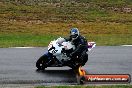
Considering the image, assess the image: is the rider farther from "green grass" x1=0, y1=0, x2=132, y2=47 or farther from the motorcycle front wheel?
"green grass" x1=0, y1=0, x2=132, y2=47

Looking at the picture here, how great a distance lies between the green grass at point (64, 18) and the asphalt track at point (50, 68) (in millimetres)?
4757

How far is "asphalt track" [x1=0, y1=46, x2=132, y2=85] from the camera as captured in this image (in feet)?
48.2

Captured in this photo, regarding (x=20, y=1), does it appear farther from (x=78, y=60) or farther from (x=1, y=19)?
(x=78, y=60)

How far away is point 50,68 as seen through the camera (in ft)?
54.6

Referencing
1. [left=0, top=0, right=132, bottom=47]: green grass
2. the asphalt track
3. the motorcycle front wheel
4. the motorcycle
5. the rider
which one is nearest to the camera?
the asphalt track

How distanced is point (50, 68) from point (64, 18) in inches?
826

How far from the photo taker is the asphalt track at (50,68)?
578 inches

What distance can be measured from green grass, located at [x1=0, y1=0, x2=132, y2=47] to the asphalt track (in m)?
4.76

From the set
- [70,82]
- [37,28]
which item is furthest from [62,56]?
[37,28]

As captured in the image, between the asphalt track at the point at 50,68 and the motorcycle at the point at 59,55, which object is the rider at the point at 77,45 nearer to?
the motorcycle at the point at 59,55

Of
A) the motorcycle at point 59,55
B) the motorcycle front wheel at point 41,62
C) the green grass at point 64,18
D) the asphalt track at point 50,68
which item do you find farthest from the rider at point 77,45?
the green grass at point 64,18

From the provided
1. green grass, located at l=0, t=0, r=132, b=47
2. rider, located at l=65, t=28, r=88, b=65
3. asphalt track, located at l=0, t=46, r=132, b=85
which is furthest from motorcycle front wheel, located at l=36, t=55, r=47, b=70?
green grass, located at l=0, t=0, r=132, b=47

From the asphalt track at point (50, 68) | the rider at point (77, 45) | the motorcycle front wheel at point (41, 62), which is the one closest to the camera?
the asphalt track at point (50, 68)

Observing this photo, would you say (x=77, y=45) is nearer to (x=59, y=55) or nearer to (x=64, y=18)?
(x=59, y=55)
